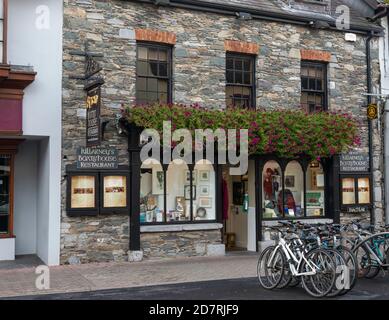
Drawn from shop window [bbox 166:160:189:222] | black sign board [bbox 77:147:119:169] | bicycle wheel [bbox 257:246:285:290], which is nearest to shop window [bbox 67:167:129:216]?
black sign board [bbox 77:147:119:169]

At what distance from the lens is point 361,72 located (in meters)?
14.4

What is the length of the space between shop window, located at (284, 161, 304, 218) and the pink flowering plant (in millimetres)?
523

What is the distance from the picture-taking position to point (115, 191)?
36.8 feet

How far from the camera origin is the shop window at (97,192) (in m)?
10.8

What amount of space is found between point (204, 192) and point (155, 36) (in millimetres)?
3890

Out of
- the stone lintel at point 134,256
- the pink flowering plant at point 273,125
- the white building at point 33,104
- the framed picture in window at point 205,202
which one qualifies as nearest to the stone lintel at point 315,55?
the pink flowering plant at point 273,125

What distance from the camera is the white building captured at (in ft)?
33.8

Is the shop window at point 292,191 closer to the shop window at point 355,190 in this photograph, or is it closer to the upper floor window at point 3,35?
the shop window at point 355,190

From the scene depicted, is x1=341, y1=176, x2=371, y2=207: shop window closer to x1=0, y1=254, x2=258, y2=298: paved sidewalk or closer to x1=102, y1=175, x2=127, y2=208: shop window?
x1=0, y1=254, x2=258, y2=298: paved sidewalk

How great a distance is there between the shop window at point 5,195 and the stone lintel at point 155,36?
4.01 meters

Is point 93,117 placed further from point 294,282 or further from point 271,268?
point 294,282
